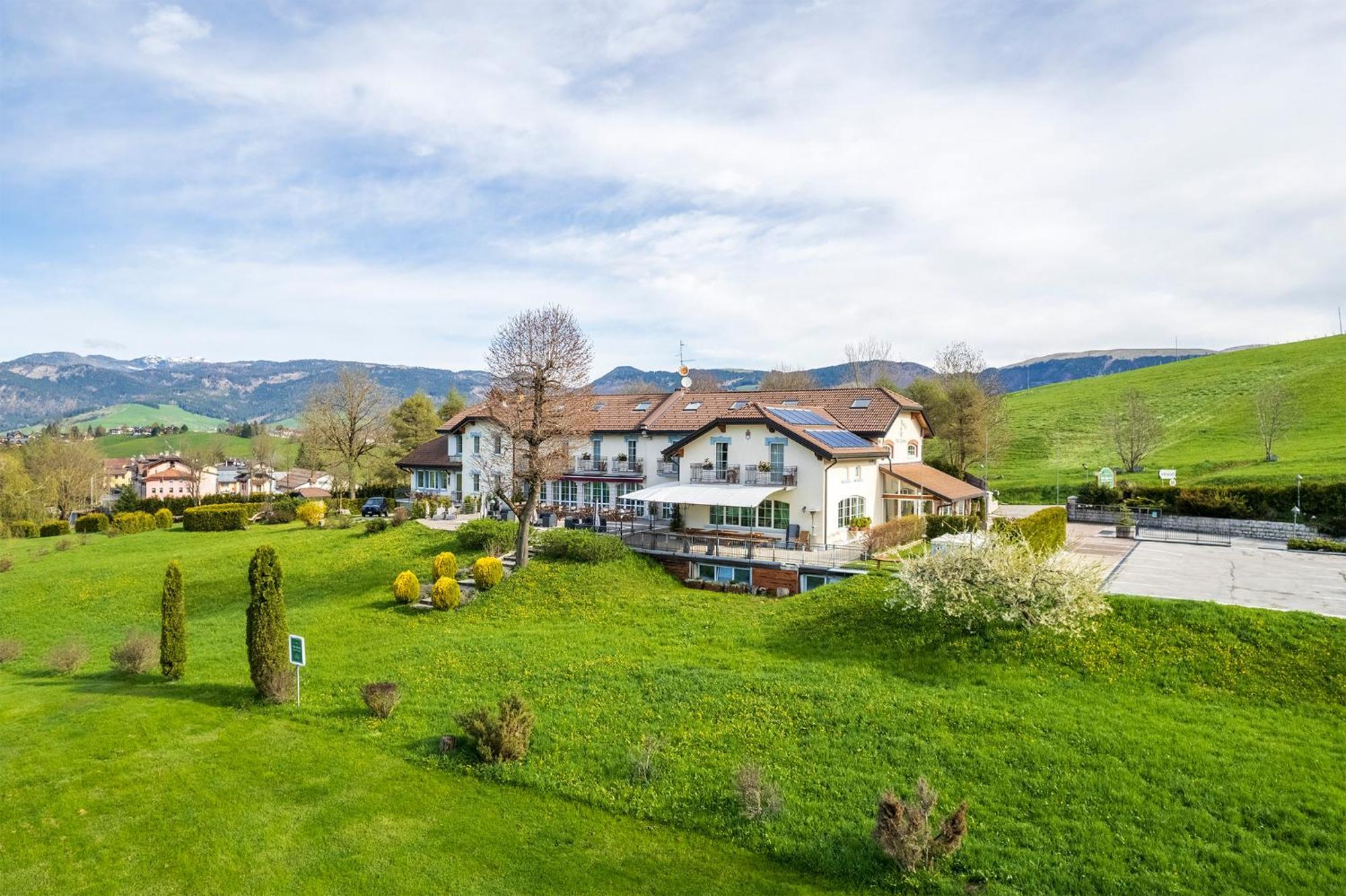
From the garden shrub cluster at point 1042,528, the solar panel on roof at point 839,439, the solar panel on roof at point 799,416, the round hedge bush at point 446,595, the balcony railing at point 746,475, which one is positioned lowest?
the round hedge bush at point 446,595

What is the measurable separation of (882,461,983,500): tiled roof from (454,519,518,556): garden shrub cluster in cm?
1748

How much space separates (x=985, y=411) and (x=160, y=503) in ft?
207

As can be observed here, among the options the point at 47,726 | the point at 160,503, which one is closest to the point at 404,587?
the point at 47,726

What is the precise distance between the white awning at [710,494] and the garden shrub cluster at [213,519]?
25.7m

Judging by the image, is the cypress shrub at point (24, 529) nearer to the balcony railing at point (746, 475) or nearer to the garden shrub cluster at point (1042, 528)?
the balcony railing at point (746, 475)

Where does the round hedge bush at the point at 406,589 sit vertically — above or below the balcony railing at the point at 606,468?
below

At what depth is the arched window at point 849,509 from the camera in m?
29.4

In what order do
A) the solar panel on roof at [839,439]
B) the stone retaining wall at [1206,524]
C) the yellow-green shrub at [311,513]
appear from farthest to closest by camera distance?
the yellow-green shrub at [311,513], the stone retaining wall at [1206,524], the solar panel on roof at [839,439]

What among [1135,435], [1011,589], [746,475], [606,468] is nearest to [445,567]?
[746,475]

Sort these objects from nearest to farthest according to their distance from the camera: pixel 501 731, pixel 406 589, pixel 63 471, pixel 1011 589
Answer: pixel 501 731
pixel 1011 589
pixel 406 589
pixel 63 471

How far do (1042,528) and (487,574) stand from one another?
19656 millimetres

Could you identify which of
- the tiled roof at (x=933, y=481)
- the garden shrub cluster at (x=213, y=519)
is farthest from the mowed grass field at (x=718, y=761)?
the garden shrub cluster at (x=213, y=519)

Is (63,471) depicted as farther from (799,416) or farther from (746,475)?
(799,416)

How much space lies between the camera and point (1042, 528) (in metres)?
24.6
